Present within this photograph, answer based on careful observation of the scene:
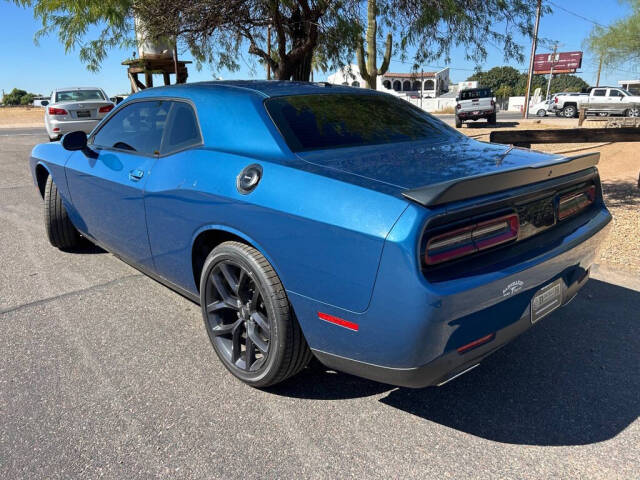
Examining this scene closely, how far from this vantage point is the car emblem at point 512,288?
2.09m

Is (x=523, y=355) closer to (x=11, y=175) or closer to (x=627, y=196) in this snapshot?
(x=627, y=196)

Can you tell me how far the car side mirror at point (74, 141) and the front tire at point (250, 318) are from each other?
→ 6.10ft

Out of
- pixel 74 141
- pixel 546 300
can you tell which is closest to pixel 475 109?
pixel 74 141

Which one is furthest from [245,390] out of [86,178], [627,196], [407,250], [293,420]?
[627,196]

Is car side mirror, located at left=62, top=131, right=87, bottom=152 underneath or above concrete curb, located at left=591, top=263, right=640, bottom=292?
above

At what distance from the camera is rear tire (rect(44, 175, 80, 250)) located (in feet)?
15.1

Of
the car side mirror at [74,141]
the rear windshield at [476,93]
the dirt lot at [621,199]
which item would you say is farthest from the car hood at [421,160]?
the rear windshield at [476,93]

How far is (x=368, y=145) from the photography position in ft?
9.30

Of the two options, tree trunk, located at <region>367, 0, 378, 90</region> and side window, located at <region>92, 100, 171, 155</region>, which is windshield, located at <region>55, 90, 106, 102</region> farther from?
side window, located at <region>92, 100, 171, 155</region>

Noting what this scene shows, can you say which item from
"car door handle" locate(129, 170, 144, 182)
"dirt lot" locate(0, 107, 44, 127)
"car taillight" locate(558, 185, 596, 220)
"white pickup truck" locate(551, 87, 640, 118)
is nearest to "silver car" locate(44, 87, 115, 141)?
"car door handle" locate(129, 170, 144, 182)

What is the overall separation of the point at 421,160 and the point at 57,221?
367 centimetres

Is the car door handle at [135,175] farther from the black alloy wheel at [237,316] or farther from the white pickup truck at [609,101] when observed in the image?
the white pickup truck at [609,101]

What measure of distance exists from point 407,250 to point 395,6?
21.6ft

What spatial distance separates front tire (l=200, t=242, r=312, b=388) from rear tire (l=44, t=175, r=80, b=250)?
2.54m
